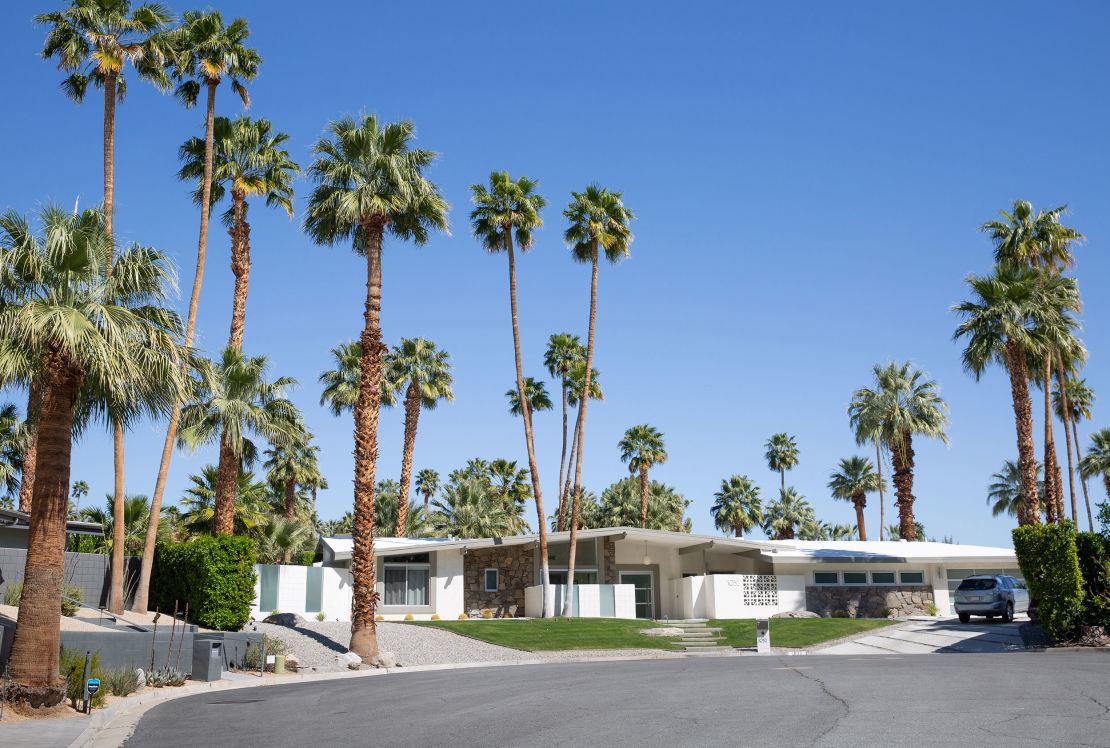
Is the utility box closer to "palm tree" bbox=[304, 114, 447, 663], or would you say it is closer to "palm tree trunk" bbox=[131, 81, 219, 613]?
"palm tree" bbox=[304, 114, 447, 663]

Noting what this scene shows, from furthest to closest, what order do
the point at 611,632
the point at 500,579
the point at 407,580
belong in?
the point at 500,579, the point at 407,580, the point at 611,632

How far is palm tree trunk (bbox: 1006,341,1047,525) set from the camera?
104 ft

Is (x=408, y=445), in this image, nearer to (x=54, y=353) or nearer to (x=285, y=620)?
(x=285, y=620)

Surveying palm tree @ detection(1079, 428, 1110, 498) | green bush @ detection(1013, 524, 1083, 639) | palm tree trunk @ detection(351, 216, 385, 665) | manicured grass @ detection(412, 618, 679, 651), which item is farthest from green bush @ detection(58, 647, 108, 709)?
palm tree @ detection(1079, 428, 1110, 498)

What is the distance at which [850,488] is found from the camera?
63.7 metres

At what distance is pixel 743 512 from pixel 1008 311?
121ft

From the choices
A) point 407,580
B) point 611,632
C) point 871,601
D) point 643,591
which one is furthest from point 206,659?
point 871,601

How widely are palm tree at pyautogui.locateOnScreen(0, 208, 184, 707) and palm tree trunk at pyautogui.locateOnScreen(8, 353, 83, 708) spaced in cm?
2

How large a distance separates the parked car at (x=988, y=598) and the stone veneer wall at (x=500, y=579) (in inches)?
706

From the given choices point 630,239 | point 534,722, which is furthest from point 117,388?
point 630,239

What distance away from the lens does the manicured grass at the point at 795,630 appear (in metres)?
30.4

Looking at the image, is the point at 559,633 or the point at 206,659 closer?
the point at 206,659

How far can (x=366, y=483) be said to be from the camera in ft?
83.9

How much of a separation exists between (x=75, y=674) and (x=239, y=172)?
24.4 meters
